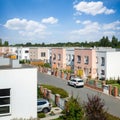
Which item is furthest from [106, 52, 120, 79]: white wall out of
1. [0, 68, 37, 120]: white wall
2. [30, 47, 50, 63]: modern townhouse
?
[30, 47, 50, 63]: modern townhouse

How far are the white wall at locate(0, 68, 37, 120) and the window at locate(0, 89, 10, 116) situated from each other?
0.86 ft

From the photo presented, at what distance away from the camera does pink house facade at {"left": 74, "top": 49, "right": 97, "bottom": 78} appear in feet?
166

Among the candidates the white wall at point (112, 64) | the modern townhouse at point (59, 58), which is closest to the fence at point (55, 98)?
the white wall at point (112, 64)

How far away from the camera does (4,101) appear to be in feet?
56.4

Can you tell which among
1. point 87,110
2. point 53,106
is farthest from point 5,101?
point 53,106

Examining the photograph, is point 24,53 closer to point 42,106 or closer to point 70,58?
point 70,58

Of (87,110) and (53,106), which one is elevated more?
(87,110)

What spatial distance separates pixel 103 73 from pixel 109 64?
80.4 inches

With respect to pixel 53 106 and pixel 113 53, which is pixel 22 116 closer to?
pixel 53 106

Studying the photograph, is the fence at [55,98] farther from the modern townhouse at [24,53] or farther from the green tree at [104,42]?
the green tree at [104,42]

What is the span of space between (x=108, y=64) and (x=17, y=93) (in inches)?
1290

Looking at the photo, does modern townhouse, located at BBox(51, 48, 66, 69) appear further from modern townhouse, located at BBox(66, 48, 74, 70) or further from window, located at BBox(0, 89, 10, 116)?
window, located at BBox(0, 89, 10, 116)

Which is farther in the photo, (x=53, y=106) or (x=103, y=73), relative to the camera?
(x=103, y=73)

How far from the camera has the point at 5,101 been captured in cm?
1723
